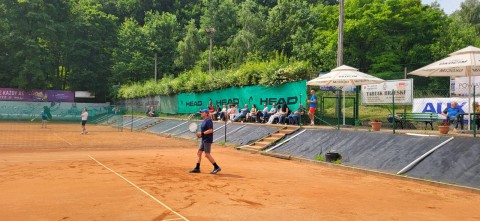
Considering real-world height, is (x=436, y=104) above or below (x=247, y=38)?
below

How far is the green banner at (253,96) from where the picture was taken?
21922 mm

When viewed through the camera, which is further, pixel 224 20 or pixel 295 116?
pixel 224 20

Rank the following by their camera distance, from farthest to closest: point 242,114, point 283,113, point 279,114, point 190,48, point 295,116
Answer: point 190,48
point 242,114
point 279,114
point 283,113
point 295,116

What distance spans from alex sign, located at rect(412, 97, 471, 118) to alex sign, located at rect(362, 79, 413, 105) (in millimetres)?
1827

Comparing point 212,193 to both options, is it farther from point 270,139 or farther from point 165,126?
point 165,126

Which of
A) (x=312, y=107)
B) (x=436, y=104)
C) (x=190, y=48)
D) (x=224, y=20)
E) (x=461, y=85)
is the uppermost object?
(x=224, y=20)

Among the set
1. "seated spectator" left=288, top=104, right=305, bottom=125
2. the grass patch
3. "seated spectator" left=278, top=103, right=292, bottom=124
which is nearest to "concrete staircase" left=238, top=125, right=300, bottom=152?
"seated spectator" left=288, top=104, right=305, bottom=125

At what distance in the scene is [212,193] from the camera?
28.2ft

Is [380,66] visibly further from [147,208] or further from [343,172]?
[147,208]

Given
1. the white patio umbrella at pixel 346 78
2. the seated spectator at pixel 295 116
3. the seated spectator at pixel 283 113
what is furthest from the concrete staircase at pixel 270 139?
the white patio umbrella at pixel 346 78

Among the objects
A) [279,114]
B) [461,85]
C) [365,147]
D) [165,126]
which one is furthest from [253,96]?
[365,147]

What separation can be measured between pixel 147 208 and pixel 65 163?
7.67 m

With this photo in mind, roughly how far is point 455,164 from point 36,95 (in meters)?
54.5

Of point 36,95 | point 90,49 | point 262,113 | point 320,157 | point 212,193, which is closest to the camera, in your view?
point 212,193
